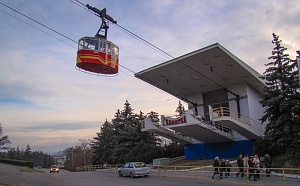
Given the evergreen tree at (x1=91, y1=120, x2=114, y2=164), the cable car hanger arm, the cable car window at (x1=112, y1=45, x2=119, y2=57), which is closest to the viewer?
the cable car hanger arm

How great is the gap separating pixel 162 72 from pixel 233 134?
10.5 m

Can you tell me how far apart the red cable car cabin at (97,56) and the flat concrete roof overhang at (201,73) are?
30.6ft

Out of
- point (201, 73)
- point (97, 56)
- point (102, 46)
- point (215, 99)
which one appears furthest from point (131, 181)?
point (215, 99)

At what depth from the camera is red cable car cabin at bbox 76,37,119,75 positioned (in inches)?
719

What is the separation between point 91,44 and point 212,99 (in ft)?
64.4

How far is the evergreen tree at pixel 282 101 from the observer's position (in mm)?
20422

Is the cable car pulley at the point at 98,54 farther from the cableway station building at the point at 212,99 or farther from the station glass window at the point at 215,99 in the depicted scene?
the station glass window at the point at 215,99

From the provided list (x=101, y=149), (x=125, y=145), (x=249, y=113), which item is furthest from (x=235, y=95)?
(x=101, y=149)

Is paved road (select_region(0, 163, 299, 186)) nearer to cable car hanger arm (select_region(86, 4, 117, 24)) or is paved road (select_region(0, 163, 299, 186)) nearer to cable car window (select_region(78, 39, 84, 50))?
cable car window (select_region(78, 39, 84, 50))

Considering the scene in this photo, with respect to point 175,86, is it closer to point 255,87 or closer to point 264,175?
point 255,87

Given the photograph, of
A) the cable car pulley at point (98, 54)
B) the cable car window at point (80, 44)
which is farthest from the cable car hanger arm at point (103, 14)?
the cable car window at point (80, 44)

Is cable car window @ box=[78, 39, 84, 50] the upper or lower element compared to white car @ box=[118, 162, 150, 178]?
upper

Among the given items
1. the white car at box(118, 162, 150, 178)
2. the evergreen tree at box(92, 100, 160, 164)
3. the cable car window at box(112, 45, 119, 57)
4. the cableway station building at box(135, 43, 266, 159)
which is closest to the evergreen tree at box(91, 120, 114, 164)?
the evergreen tree at box(92, 100, 160, 164)

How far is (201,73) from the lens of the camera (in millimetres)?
29547
